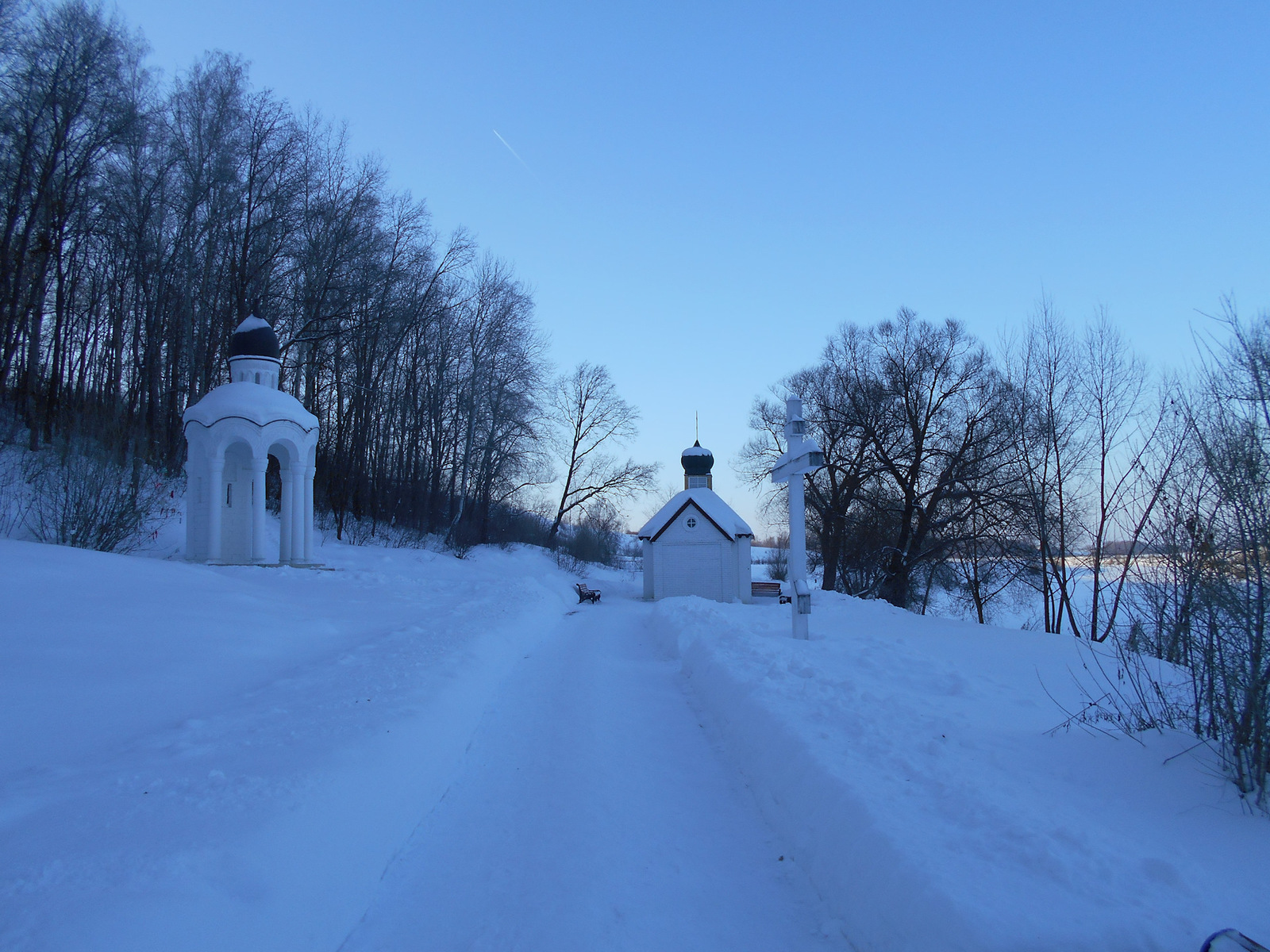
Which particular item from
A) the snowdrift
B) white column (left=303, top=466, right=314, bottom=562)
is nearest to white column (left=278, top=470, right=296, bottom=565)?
white column (left=303, top=466, right=314, bottom=562)

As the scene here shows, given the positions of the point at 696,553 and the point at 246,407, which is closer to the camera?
the point at 246,407

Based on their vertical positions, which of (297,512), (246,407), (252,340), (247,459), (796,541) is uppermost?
(252,340)

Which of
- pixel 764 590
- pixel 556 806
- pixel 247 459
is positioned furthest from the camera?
pixel 764 590

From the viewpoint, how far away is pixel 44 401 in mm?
21391

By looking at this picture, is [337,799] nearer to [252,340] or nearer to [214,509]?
[214,509]

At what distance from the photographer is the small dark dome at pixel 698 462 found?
2994 cm

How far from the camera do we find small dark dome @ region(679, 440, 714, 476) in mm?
29938

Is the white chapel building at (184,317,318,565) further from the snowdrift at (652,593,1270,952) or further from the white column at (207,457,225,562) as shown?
the snowdrift at (652,593,1270,952)

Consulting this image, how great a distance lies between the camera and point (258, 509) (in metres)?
18.0

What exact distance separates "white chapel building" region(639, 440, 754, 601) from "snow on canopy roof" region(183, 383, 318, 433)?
1296 cm

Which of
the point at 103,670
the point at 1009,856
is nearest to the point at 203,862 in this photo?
the point at 1009,856

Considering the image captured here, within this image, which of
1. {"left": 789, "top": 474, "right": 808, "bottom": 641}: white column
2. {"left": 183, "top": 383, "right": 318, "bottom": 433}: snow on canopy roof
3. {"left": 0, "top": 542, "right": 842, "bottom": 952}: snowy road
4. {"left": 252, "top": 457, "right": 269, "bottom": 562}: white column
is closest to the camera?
{"left": 0, "top": 542, "right": 842, "bottom": 952}: snowy road

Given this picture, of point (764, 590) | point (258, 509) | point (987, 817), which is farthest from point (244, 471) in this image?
point (987, 817)

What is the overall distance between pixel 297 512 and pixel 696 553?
44.5 feet
